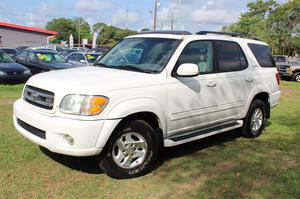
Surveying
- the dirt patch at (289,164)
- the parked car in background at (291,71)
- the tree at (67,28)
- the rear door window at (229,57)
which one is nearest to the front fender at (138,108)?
the rear door window at (229,57)

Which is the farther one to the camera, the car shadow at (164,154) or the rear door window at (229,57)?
the rear door window at (229,57)

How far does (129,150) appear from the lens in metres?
4.59

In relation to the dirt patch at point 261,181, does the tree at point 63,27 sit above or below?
above

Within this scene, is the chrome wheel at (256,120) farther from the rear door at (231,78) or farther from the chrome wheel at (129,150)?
the chrome wheel at (129,150)

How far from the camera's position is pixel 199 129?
5.59m

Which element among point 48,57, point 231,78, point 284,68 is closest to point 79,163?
point 231,78

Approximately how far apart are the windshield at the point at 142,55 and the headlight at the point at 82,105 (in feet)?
3.50

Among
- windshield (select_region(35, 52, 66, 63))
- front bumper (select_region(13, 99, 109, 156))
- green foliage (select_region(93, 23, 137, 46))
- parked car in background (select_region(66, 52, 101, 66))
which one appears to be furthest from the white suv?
green foliage (select_region(93, 23, 137, 46))

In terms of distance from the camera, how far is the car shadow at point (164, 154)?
4863 millimetres

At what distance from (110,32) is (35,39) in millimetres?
57822

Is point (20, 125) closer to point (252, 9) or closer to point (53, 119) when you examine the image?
point (53, 119)

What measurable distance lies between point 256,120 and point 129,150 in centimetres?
334

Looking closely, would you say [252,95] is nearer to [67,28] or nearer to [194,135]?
[194,135]

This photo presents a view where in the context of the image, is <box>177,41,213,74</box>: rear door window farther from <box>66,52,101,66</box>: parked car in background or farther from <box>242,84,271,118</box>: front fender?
<box>66,52,101,66</box>: parked car in background
